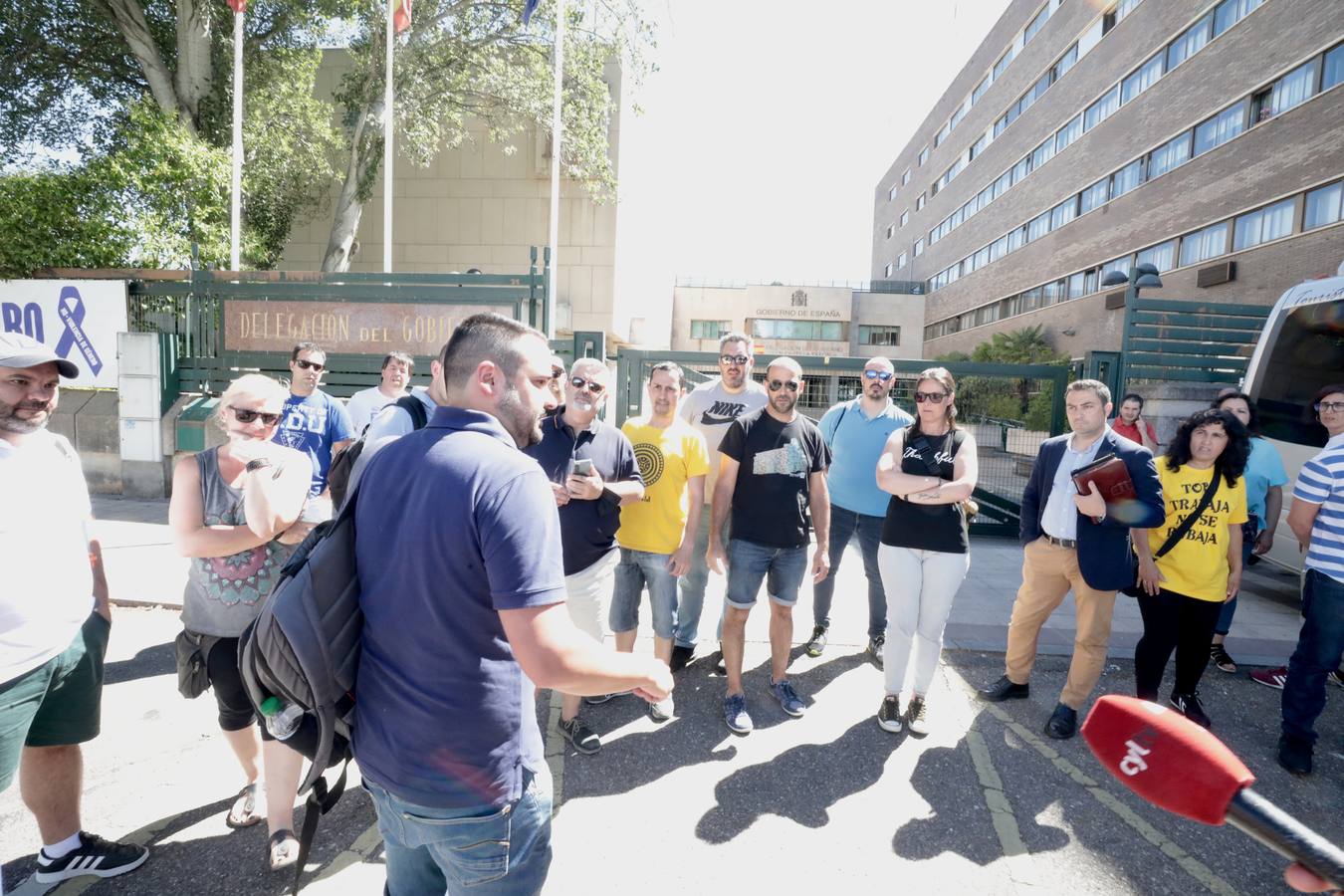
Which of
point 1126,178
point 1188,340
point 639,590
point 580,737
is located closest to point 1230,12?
point 1126,178

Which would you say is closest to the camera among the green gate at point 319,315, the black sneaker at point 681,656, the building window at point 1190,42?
the black sneaker at point 681,656

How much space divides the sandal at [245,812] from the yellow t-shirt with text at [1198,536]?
4.68 meters

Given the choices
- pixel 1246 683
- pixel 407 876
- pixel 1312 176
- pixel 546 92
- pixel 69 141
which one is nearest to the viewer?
pixel 407 876

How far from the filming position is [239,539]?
2.51m

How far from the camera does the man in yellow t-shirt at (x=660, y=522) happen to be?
3.98 metres

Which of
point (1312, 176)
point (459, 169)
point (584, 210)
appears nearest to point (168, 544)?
point (584, 210)

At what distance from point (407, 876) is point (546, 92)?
53.5 ft

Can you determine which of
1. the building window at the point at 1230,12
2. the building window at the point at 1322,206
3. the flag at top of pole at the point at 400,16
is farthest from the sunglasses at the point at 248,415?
the building window at the point at 1230,12

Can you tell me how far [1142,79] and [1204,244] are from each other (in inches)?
302

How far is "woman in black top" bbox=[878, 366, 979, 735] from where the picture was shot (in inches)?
150

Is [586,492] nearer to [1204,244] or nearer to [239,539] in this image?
[239,539]

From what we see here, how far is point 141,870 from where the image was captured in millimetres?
2625

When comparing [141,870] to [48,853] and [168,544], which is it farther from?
[168,544]

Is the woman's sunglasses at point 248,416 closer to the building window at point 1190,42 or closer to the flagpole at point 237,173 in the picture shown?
the flagpole at point 237,173
